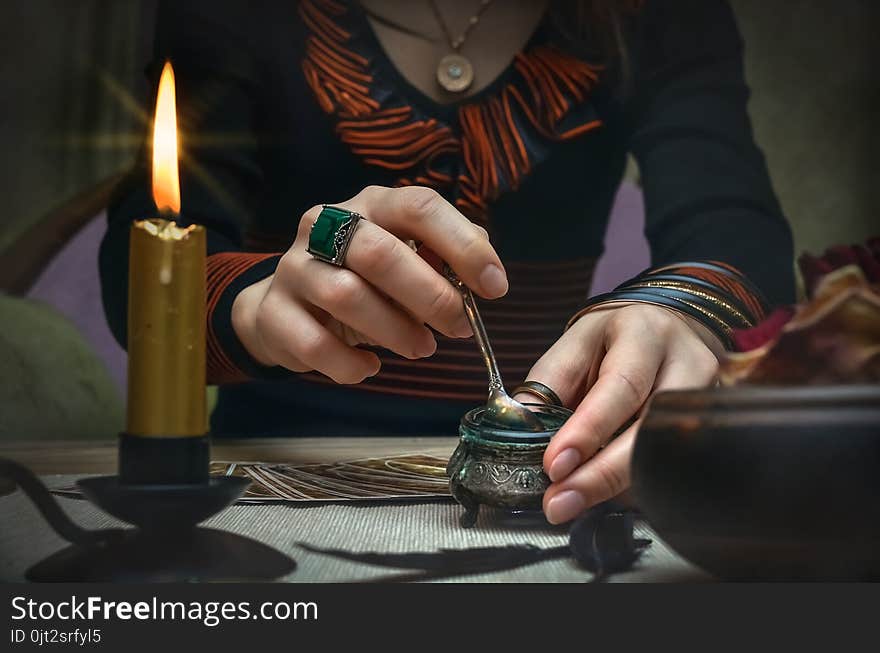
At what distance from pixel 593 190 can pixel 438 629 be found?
0.38 metres

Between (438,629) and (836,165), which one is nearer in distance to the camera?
(438,629)

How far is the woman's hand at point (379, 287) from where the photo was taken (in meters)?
0.26

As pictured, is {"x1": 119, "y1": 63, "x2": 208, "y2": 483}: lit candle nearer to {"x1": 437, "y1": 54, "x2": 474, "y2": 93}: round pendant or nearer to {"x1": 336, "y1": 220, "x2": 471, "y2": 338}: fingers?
{"x1": 336, "y1": 220, "x2": 471, "y2": 338}: fingers

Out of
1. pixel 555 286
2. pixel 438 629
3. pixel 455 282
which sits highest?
pixel 555 286

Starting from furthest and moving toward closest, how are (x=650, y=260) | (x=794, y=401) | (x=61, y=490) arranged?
(x=650, y=260), (x=61, y=490), (x=794, y=401)

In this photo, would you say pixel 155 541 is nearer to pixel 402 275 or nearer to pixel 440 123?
pixel 402 275

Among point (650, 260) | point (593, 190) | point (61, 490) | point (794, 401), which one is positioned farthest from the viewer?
point (593, 190)

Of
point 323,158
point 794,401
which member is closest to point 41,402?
point 323,158

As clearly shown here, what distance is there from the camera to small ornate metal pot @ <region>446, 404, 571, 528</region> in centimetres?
25

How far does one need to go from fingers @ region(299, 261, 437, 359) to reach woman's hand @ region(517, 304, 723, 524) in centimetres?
5

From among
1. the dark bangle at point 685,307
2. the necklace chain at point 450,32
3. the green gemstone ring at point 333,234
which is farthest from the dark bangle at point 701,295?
the necklace chain at point 450,32

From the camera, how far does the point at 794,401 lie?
17cm

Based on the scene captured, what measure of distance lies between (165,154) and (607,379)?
0.52 feet

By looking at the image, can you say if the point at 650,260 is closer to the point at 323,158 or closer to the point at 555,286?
the point at 555,286
